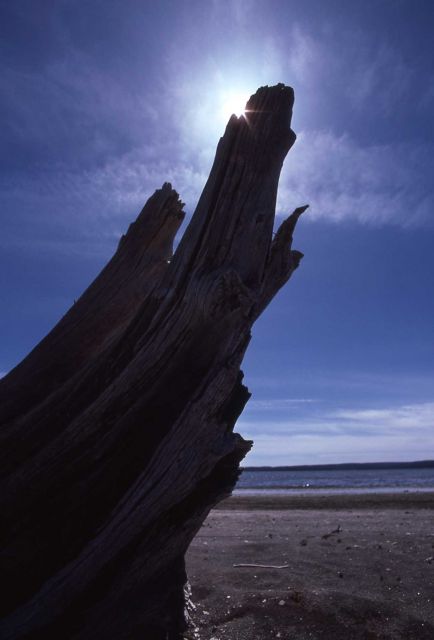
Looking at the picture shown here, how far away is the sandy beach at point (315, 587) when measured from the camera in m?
3.94

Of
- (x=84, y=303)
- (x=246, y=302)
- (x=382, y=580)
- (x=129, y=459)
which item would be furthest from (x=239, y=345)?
(x=382, y=580)

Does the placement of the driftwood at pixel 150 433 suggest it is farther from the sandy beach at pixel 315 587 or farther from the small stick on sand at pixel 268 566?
the small stick on sand at pixel 268 566

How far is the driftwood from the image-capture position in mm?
3119

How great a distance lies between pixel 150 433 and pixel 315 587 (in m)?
2.81

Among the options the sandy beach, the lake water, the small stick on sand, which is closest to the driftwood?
the sandy beach

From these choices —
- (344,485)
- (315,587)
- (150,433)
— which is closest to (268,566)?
(315,587)

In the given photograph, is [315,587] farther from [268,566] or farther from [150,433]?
[150,433]

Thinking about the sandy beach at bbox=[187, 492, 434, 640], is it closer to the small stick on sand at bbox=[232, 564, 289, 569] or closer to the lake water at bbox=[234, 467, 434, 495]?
the small stick on sand at bbox=[232, 564, 289, 569]

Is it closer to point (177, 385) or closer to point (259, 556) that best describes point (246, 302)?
point (177, 385)

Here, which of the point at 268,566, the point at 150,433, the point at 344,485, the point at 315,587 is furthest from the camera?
the point at 344,485

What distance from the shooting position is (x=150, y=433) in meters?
3.40

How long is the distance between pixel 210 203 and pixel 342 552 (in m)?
5.78

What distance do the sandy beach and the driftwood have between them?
0.71m

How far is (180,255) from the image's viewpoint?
380cm
